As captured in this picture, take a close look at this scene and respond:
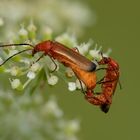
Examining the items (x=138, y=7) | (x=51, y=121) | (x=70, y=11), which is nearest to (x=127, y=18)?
(x=138, y=7)

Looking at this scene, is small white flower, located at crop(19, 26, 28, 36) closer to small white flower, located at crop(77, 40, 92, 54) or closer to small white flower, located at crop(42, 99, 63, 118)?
small white flower, located at crop(77, 40, 92, 54)

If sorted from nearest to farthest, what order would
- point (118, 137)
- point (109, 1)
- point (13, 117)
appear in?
1. point (13, 117)
2. point (118, 137)
3. point (109, 1)

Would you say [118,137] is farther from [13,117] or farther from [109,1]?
[13,117]

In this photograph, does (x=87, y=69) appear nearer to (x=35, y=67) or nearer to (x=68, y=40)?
(x=35, y=67)

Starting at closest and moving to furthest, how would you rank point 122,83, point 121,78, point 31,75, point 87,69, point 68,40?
point 87,69 < point 31,75 < point 68,40 < point 122,83 < point 121,78

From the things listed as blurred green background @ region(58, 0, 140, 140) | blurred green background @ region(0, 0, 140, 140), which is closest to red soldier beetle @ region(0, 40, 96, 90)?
blurred green background @ region(0, 0, 140, 140)

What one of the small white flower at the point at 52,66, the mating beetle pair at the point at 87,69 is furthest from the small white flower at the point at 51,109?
the mating beetle pair at the point at 87,69

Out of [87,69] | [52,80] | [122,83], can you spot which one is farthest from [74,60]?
[122,83]

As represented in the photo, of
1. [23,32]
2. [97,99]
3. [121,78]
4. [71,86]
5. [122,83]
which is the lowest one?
[97,99]
